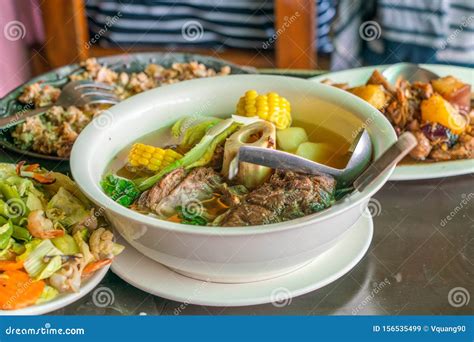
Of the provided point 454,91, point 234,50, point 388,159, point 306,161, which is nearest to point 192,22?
point 234,50

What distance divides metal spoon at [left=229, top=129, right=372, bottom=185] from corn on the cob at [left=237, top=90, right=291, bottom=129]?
9.8 inches

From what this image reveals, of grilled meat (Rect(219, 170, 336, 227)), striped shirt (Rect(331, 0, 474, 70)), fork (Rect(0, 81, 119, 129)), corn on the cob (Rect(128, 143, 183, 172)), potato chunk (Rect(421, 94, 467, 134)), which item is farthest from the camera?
striped shirt (Rect(331, 0, 474, 70))

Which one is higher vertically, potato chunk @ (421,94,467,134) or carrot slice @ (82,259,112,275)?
potato chunk @ (421,94,467,134)

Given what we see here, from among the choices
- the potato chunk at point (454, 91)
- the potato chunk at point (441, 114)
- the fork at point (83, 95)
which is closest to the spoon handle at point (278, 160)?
the potato chunk at point (441, 114)

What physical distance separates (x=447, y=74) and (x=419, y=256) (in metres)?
0.86

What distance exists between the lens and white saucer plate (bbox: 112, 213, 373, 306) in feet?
4.63

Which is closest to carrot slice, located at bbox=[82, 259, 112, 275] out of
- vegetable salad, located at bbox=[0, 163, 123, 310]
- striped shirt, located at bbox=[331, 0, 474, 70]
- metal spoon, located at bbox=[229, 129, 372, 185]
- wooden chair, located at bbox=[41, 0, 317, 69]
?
vegetable salad, located at bbox=[0, 163, 123, 310]

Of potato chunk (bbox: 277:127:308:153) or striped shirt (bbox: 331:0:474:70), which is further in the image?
striped shirt (bbox: 331:0:474:70)

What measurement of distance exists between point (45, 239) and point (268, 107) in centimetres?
62

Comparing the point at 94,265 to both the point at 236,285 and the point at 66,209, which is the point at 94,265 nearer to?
the point at 66,209

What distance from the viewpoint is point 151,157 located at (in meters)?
1.65

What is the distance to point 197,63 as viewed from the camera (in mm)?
2330

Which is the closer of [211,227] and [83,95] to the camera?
[211,227]

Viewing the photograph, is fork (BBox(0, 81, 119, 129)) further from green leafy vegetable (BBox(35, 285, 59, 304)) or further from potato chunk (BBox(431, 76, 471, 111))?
potato chunk (BBox(431, 76, 471, 111))
